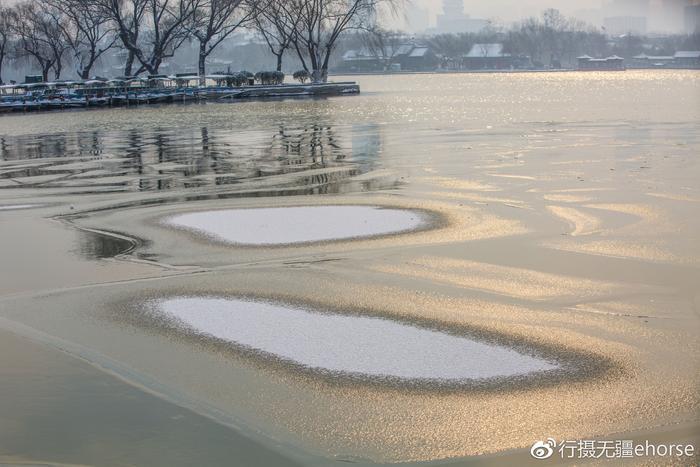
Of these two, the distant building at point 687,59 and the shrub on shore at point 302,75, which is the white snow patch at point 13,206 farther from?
the distant building at point 687,59

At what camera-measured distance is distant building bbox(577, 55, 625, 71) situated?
177500mm

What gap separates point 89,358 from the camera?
7.93 metres

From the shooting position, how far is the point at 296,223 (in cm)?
1367

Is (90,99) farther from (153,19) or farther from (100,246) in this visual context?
(100,246)

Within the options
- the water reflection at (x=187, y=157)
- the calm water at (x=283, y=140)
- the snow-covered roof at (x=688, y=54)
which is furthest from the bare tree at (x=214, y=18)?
the snow-covered roof at (x=688, y=54)

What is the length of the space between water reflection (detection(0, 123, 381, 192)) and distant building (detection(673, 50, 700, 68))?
513ft

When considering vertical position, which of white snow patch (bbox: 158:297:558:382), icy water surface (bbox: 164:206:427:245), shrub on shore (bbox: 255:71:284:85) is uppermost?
shrub on shore (bbox: 255:71:284:85)

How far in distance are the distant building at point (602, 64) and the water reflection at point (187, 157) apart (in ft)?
504

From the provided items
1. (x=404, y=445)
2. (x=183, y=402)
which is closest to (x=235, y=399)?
(x=183, y=402)

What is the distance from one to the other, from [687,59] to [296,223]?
595 ft

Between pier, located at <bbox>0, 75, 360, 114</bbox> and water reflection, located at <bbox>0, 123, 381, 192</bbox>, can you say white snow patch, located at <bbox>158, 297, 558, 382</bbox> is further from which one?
pier, located at <bbox>0, 75, 360, 114</bbox>

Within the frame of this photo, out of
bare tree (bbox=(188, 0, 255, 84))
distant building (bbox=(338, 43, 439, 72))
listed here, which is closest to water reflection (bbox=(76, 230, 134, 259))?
bare tree (bbox=(188, 0, 255, 84))

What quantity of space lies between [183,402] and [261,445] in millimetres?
990

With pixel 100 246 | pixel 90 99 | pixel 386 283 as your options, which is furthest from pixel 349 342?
pixel 90 99
